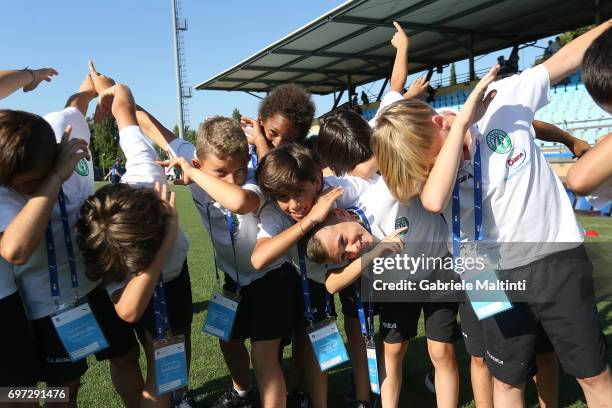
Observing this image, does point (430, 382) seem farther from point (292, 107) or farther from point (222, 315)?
point (292, 107)

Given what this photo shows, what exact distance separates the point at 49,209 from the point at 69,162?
8.1 inches

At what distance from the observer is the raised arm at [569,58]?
1924 mm

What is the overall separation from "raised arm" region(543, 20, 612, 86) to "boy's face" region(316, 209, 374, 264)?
1.06m

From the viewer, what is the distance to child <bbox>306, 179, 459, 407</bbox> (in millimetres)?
2115

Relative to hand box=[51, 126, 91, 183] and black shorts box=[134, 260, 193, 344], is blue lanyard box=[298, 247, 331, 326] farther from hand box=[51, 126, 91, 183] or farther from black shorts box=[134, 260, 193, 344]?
hand box=[51, 126, 91, 183]

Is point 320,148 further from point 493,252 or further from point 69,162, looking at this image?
point 69,162

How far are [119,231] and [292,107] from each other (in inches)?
50.0

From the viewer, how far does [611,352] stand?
3365 mm

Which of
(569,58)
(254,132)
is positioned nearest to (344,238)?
(254,132)

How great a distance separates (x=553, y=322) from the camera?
1893mm

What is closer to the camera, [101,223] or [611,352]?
[101,223]

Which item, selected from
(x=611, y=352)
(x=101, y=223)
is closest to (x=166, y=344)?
(x=101, y=223)

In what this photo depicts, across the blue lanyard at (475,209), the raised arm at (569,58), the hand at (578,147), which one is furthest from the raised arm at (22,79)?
the hand at (578,147)

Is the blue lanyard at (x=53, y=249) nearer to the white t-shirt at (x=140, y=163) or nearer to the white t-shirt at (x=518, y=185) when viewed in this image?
the white t-shirt at (x=140, y=163)
